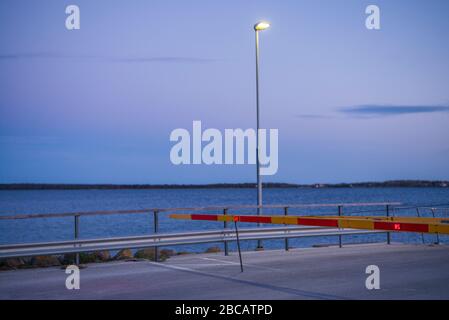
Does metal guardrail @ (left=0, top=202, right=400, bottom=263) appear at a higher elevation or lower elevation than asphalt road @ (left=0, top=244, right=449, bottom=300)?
higher

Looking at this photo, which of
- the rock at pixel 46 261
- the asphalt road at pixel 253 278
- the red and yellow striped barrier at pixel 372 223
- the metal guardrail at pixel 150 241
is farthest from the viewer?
the rock at pixel 46 261

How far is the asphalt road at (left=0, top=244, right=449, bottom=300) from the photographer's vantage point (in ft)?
31.9

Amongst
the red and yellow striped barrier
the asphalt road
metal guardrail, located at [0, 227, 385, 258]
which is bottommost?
the asphalt road

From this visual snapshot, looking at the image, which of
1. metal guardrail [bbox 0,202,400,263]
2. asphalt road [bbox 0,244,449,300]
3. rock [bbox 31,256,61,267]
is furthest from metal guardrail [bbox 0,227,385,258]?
rock [bbox 31,256,61,267]

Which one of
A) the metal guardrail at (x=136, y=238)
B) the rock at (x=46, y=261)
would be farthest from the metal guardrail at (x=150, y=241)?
the rock at (x=46, y=261)

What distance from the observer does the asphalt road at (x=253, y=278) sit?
383 inches

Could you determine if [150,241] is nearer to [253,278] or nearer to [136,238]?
[136,238]

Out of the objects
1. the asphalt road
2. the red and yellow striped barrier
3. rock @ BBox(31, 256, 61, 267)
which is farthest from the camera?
rock @ BBox(31, 256, 61, 267)

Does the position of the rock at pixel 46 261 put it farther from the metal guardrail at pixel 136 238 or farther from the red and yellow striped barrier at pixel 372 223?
the red and yellow striped barrier at pixel 372 223

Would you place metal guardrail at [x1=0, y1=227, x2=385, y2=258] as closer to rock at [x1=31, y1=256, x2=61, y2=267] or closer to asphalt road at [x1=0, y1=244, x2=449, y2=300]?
asphalt road at [x1=0, y1=244, x2=449, y2=300]

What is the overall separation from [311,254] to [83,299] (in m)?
7.73

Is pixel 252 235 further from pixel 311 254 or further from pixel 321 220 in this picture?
pixel 321 220
